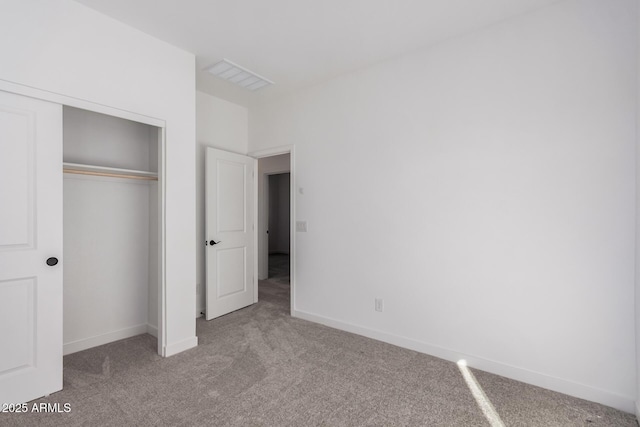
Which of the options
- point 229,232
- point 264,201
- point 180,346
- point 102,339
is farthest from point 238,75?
point 264,201

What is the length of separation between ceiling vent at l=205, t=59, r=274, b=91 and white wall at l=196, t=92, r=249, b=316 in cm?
59

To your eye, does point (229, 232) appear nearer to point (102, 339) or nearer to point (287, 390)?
point (102, 339)

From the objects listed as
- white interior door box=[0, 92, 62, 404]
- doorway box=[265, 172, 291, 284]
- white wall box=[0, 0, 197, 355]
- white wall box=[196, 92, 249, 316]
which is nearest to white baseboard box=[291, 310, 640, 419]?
white wall box=[0, 0, 197, 355]

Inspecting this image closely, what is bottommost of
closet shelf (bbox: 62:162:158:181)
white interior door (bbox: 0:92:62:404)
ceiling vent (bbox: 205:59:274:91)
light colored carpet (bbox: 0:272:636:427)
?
light colored carpet (bbox: 0:272:636:427)

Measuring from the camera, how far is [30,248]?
2.11m

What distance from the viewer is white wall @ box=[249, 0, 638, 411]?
82.7 inches

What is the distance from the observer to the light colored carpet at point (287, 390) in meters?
1.94

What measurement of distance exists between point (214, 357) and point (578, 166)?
127 inches

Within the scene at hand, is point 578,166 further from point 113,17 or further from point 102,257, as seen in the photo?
point 102,257

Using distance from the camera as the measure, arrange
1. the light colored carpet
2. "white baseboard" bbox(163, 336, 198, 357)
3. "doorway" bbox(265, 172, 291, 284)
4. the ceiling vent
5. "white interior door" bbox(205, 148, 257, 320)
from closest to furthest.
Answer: the light colored carpet
"white baseboard" bbox(163, 336, 198, 357)
the ceiling vent
"white interior door" bbox(205, 148, 257, 320)
"doorway" bbox(265, 172, 291, 284)

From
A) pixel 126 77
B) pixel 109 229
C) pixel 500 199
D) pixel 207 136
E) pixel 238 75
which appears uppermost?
pixel 238 75

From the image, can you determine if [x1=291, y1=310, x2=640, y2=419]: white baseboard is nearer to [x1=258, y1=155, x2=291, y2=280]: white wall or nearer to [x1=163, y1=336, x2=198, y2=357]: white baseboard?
[x1=163, y1=336, x2=198, y2=357]: white baseboard

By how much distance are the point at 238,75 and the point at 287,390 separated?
10.2 ft

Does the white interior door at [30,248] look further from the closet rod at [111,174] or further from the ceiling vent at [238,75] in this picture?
the ceiling vent at [238,75]
